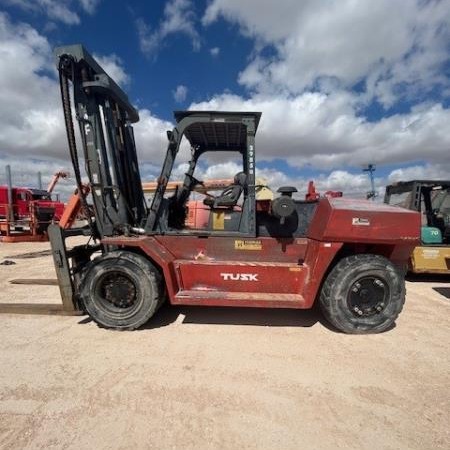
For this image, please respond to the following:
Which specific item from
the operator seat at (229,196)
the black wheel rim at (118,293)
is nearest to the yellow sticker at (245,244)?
the operator seat at (229,196)

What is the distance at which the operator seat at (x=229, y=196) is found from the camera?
482cm

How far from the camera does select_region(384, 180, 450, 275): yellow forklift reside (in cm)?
752

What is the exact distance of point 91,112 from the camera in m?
4.77

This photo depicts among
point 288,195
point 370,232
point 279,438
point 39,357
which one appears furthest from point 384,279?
point 39,357

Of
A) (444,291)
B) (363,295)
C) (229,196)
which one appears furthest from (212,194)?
(444,291)

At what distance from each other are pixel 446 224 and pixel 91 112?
301 inches

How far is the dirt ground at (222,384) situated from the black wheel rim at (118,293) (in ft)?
1.14

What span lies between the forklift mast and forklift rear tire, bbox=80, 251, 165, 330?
0.58 metres

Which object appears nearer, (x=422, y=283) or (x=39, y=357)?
(x=39, y=357)

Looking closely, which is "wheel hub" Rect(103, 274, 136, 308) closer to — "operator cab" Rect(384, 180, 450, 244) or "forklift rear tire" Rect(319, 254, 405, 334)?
"forklift rear tire" Rect(319, 254, 405, 334)

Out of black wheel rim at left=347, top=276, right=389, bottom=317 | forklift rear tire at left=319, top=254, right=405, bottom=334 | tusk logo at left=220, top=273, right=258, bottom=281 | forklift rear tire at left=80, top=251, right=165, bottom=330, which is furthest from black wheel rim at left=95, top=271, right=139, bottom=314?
black wheel rim at left=347, top=276, right=389, bottom=317

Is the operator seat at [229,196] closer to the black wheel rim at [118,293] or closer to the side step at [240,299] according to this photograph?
the side step at [240,299]

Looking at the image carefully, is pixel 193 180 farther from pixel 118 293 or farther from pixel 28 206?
pixel 28 206

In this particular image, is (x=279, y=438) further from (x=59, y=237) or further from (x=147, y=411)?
(x=59, y=237)
